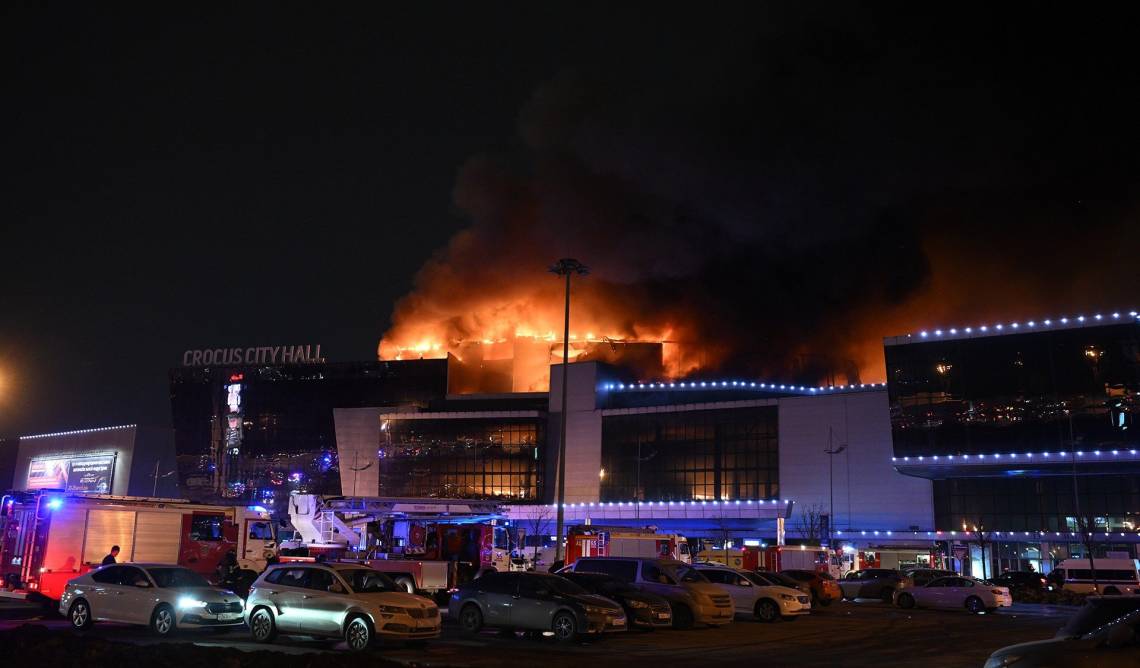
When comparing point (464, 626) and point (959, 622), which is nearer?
point (464, 626)

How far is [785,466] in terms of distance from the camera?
2744 inches

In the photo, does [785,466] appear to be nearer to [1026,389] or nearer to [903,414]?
[903,414]

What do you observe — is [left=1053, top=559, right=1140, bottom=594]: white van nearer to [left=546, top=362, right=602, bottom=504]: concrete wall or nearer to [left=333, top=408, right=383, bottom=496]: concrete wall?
[left=546, top=362, right=602, bottom=504]: concrete wall

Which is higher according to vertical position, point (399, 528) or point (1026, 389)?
point (1026, 389)

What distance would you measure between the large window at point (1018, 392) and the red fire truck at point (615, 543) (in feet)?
87.5

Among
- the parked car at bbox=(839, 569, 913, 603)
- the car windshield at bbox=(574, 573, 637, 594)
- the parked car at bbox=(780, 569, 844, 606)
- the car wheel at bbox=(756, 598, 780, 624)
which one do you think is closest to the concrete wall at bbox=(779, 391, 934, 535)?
the parked car at bbox=(839, 569, 913, 603)

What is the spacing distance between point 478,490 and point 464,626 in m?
59.8

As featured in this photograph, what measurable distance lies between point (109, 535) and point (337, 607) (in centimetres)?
1168

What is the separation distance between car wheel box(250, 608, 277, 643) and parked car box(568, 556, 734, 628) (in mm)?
9059

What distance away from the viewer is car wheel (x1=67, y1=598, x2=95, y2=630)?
18.4m

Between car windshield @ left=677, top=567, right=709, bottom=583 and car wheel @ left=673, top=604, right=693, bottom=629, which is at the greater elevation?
car windshield @ left=677, top=567, right=709, bottom=583

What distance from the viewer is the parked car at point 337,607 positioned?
54.6 feet

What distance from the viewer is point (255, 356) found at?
8825 centimetres

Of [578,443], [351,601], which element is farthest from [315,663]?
[578,443]
